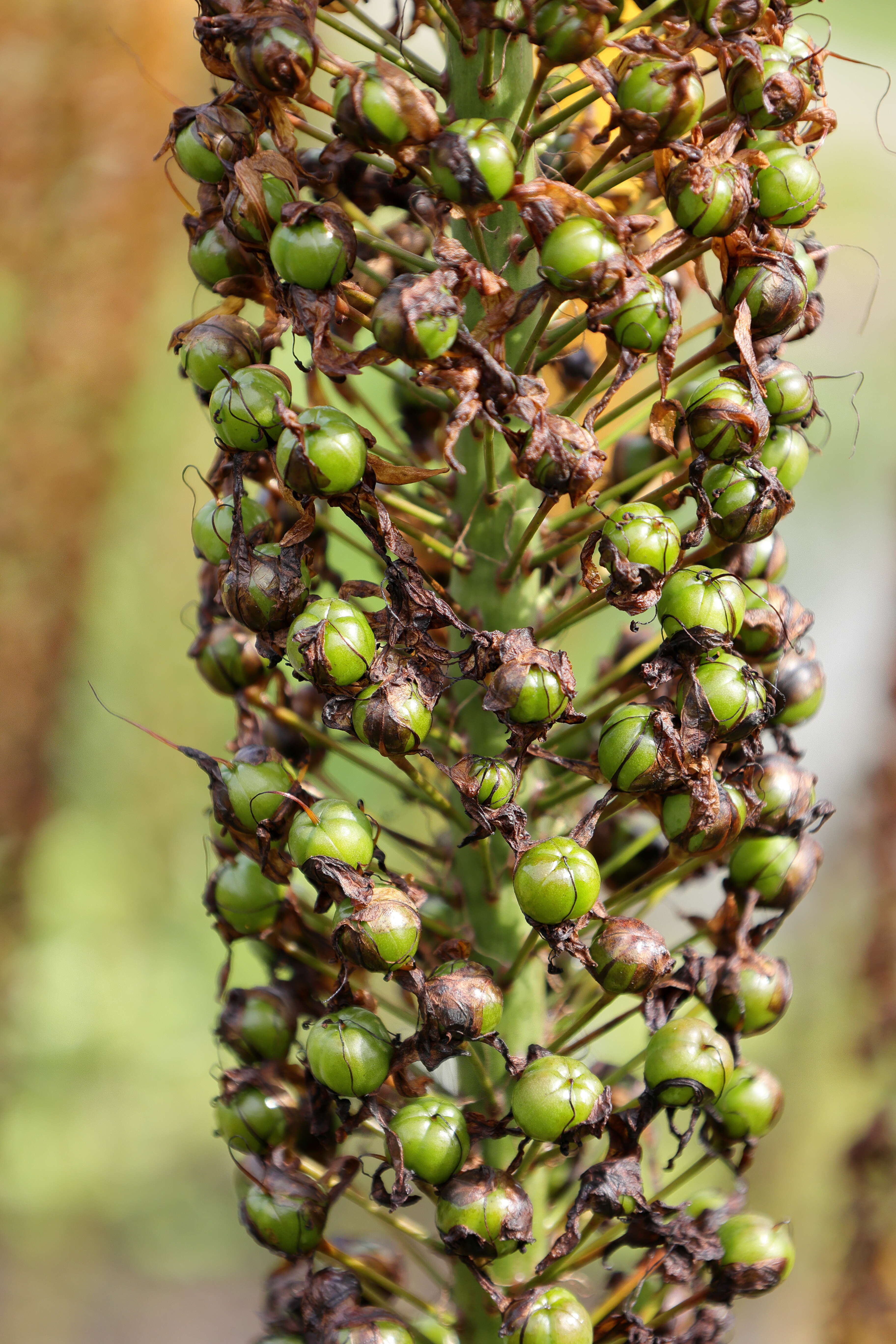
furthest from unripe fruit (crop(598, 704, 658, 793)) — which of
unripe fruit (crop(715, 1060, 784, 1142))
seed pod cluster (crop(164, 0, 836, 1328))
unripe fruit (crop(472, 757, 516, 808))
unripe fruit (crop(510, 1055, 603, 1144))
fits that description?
unripe fruit (crop(715, 1060, 784, 1142))

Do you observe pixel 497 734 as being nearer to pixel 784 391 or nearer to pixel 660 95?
pixel 784 391

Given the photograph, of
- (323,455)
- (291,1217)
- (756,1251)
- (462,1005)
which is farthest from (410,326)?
(756,1251)

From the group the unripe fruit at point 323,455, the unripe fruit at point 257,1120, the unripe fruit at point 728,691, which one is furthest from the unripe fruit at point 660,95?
the unripe fruit at point 257,1120

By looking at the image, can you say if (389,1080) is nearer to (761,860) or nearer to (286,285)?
(761,860)

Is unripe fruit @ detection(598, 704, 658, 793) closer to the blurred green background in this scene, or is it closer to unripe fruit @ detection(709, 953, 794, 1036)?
unripe fruit @ detection(709, 953, 794, 1036)

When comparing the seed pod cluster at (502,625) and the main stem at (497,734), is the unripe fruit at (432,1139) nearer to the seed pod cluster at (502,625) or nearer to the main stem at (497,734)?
the seed pod cluster at (502,625)

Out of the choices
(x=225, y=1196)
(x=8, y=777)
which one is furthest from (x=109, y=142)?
(x=225, y=1196)
